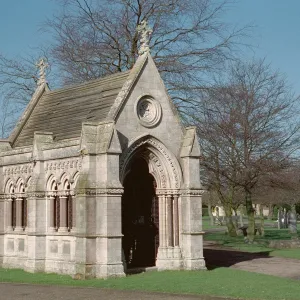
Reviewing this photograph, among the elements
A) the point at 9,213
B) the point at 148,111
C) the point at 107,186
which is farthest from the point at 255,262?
the point at 9,213

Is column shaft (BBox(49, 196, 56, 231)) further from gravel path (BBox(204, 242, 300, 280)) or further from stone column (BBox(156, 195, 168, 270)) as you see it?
gravel path (BBox(204, 242, 300, 280))

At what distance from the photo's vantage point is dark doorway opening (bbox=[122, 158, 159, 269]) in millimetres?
21938

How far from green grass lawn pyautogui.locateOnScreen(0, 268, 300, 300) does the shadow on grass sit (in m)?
2.85

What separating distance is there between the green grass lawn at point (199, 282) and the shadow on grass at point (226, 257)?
2854 millimetres

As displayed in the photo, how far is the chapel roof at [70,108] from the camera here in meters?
21.1

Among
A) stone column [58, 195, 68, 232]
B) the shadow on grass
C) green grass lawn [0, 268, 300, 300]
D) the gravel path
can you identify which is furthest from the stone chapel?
the gravel path

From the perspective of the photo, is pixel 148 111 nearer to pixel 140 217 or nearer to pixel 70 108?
pixel 70 108

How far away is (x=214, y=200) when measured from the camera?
209ft

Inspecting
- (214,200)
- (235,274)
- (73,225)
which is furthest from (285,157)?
(214,200)

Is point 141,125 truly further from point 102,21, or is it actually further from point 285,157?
point 285,157

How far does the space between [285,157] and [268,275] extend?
1467 cm

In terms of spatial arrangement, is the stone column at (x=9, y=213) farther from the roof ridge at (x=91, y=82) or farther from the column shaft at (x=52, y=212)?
the roof ridge at (x=91, y=82)

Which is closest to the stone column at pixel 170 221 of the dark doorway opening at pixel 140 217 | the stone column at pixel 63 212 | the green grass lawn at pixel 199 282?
the dark doorway opening at pixel 140 217

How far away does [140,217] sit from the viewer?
73.2 feet
